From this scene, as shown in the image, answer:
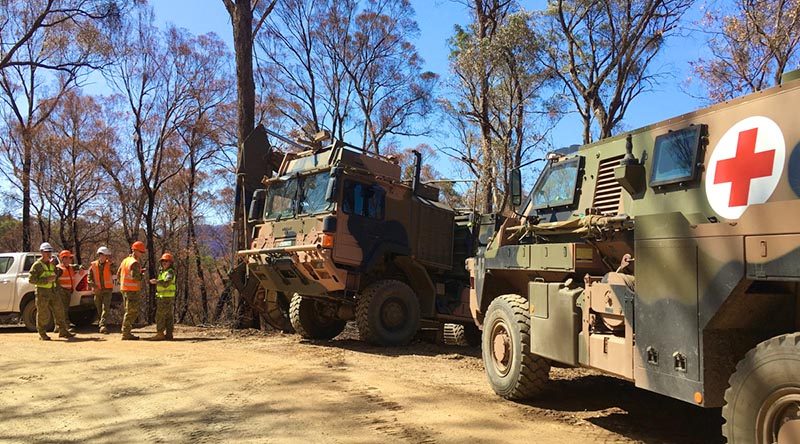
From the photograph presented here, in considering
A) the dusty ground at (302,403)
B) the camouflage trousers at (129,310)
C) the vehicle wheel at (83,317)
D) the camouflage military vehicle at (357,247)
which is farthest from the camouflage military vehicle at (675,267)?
the vehicle wheel at (83,317)

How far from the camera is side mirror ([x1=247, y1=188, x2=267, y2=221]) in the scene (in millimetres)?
11922

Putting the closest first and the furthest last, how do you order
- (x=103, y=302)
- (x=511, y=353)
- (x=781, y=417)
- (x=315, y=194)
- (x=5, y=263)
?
(x=781, y=417), (x=511, y=353), (x=315, y=194), (x=103, y=302), (x=5, y=263)

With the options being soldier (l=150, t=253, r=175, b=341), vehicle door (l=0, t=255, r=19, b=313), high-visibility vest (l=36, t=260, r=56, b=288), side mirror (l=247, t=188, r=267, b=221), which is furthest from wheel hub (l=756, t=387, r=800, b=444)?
vehicle door (l=0, t=255, r=19, b=313)

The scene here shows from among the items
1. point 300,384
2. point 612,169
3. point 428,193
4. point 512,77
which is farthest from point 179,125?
point 612,169

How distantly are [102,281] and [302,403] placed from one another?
8.55m

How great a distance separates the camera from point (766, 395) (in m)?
3.37

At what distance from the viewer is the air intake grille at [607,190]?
19.3 feet

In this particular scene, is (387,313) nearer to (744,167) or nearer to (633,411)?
(633,411)

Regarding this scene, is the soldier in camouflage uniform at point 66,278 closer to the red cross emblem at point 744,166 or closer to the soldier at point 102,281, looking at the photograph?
the soldier at point 102,281

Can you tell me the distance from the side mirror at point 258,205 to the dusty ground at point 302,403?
3.31 m

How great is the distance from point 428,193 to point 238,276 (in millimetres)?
4276

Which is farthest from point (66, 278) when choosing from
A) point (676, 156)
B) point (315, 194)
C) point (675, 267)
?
point (675, 267)

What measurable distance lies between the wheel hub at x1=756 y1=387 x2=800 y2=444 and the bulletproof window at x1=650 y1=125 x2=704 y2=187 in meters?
2.13

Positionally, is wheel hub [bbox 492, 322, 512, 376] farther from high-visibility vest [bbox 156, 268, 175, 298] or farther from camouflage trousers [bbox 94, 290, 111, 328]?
camouflage trousers [bbox 94, 290, 111, 328]
